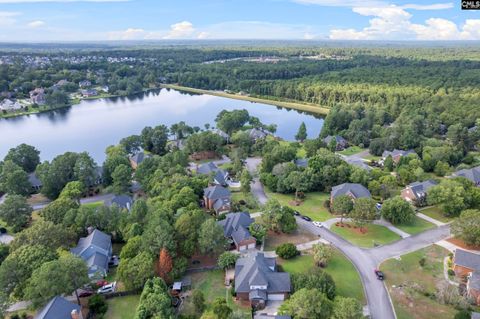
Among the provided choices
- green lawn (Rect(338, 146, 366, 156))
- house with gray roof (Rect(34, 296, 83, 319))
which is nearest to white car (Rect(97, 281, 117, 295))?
house with gray roof (Rect(34, 296, 83, 319))

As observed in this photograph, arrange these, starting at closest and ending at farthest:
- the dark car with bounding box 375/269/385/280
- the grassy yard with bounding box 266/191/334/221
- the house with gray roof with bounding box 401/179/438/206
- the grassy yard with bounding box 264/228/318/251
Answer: the dark car with bounding box 375/269/385/280 < the grassy yard with bounding box 264/228/318/251 < the grassy yard with bounding box 266/191/334/221 < the house with gray roof with bounding box 401/179/438/206

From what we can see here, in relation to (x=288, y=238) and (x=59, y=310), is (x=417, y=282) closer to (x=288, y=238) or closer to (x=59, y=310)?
(x=288, y=238)

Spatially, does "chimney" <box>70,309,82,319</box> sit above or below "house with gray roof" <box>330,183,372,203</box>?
below

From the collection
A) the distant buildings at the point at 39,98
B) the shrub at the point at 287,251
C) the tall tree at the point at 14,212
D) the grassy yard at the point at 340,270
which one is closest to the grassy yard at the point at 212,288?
the shrub at the point at 287,251

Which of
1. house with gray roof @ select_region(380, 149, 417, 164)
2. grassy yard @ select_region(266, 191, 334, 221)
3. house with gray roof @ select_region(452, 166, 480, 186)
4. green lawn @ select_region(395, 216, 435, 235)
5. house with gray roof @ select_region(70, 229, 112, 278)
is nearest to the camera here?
house with gray roof @ select_region(70, 229, 112, 278)

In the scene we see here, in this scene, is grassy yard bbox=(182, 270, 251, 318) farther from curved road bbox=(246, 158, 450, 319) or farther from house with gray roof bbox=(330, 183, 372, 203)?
house with gray roof bbox=(330, 183, 372, 203)
